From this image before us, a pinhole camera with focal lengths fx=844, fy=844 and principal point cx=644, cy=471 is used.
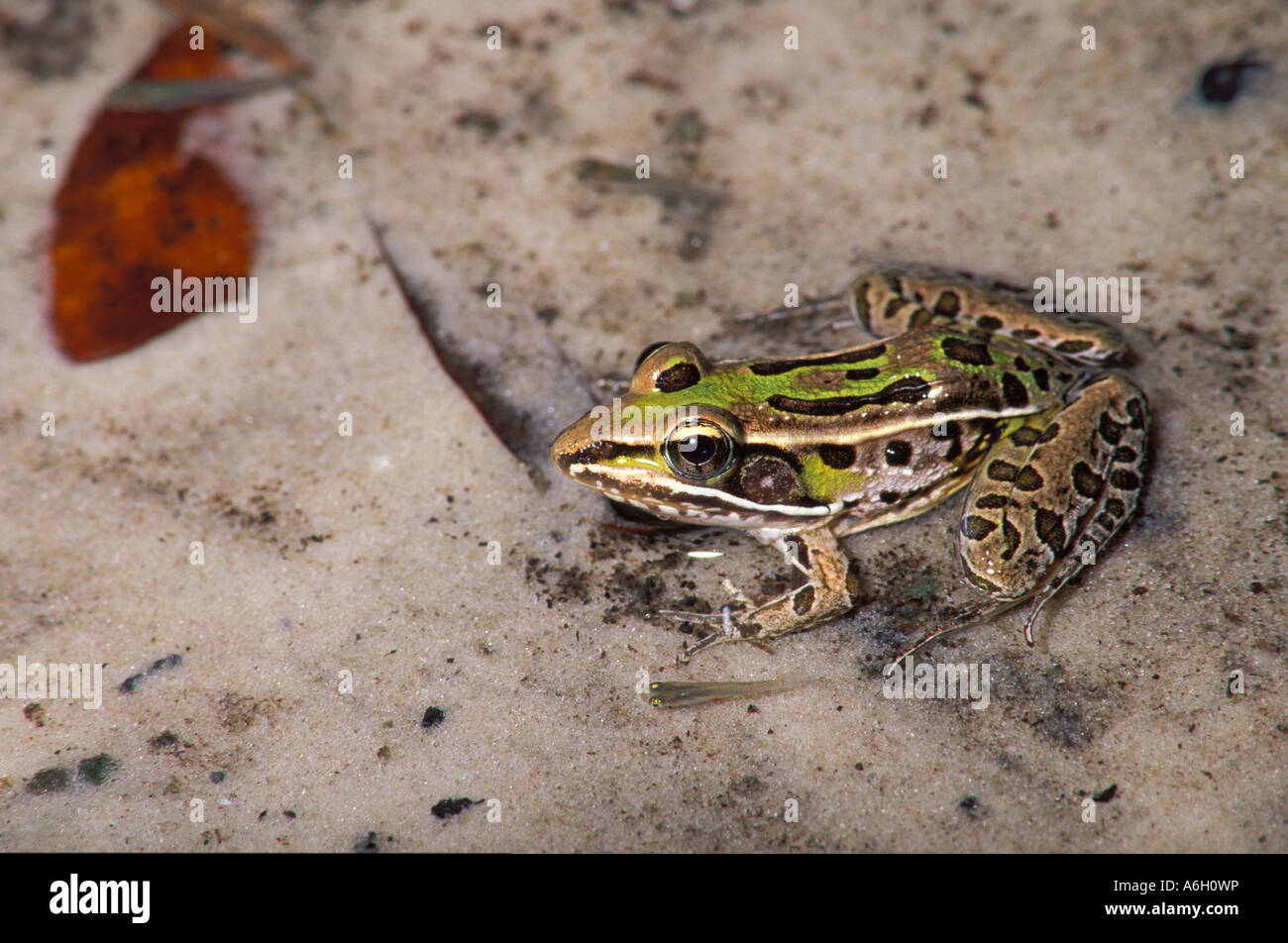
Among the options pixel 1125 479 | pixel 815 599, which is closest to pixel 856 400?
pixel 815 599

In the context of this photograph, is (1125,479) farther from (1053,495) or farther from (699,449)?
(699,449)

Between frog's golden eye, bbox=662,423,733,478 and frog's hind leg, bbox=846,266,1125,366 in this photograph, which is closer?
frog's golden eye, bbox=662,423,733,478

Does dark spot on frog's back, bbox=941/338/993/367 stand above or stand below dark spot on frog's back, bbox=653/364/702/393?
above

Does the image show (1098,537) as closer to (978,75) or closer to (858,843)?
(858,843)

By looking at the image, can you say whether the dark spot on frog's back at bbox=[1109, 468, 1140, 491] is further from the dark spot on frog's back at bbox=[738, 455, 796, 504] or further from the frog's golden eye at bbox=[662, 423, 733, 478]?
the frog's golden eye at bbox=[662, 423, 733, 478]

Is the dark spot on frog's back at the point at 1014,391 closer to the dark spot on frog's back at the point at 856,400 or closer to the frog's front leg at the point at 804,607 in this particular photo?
the dark spot on frog's back at the point at 856,400

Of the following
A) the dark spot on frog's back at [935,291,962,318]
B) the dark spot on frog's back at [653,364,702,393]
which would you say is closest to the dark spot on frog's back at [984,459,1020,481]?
the dark spot on frog's back at [935,291,962,318]

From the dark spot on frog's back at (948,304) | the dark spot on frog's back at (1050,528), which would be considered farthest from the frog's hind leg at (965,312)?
the dark spot on frog's back at (1050,528)
